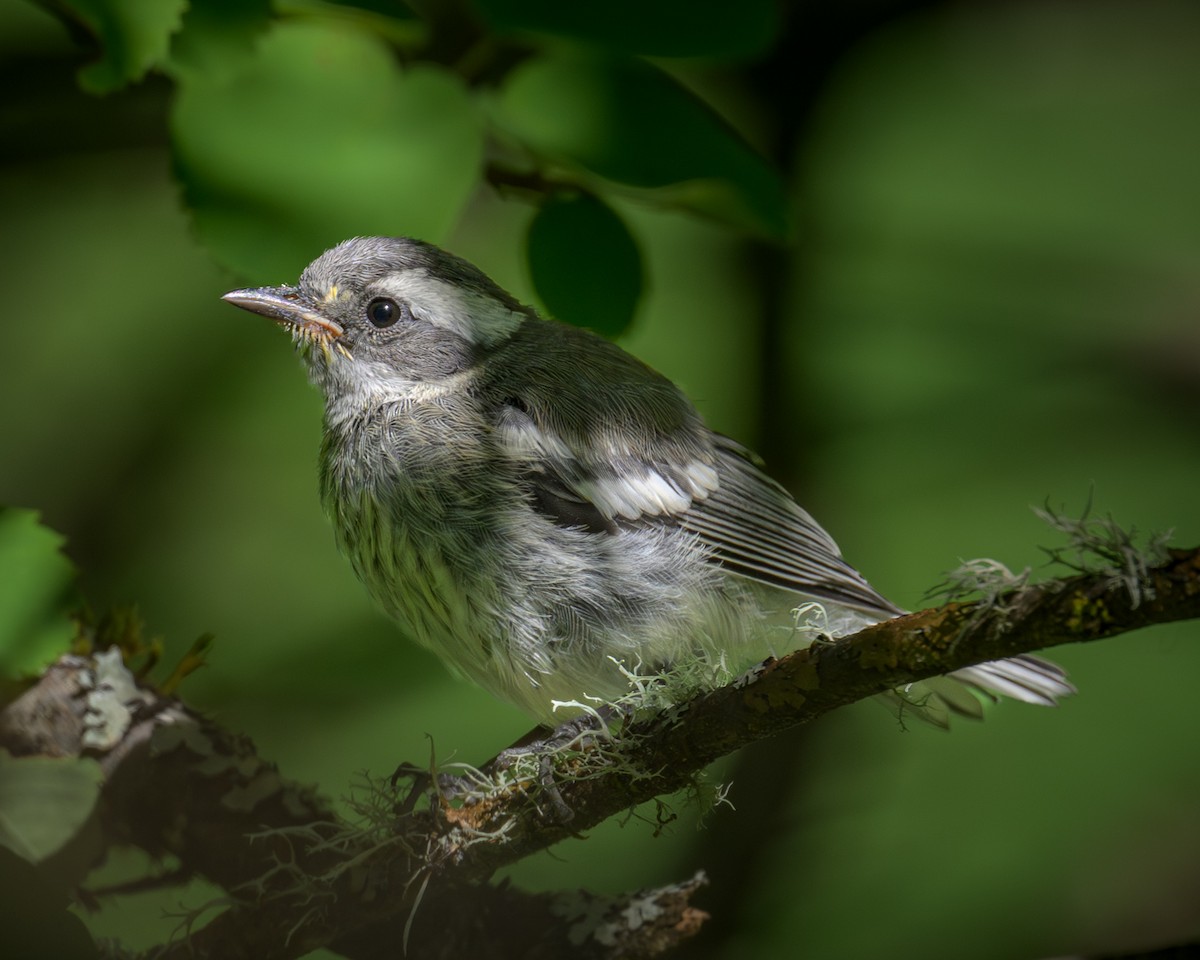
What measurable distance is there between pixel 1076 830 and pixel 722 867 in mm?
1121

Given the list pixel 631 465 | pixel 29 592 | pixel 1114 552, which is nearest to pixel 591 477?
pixel 631 465

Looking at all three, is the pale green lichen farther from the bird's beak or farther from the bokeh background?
the bokeh background

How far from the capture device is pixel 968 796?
3.30 metres

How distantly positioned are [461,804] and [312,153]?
1.18 metres

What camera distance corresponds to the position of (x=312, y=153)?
204 cm

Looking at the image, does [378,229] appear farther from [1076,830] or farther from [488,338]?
[1076,830]

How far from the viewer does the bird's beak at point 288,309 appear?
2.00 m

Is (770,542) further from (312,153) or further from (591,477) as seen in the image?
(312,153)

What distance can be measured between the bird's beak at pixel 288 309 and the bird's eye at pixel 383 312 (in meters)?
0.07

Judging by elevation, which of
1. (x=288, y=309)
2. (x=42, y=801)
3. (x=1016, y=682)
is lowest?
(x=42, y=801)

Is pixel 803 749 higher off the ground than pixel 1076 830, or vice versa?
pixel 803 749

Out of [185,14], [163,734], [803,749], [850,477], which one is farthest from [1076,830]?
[185,14]

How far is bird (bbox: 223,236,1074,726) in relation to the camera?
1.97 m

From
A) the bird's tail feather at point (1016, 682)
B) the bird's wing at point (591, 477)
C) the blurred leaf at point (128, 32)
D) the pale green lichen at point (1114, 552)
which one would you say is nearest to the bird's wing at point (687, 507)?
the bird's wing at point (591, 477)
